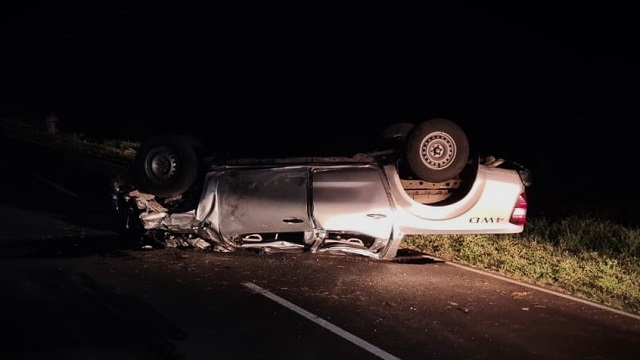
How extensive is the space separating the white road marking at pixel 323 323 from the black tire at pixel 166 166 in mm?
1696

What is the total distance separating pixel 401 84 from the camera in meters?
24.8

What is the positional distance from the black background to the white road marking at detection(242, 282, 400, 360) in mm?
3537

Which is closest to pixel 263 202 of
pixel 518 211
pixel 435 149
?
pixel 435 149

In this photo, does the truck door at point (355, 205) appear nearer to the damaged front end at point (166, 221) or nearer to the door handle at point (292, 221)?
the door handle at point (292, 221)

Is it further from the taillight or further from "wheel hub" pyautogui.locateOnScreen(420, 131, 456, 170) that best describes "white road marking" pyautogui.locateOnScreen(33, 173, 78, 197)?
Answer: the taillight

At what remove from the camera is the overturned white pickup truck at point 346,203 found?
716 cm

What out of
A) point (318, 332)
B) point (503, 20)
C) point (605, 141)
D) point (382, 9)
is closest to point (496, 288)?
point (318, 332)

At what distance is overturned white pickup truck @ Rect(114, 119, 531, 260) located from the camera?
7.16 metres

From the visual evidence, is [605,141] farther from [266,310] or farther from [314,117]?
[266,310]

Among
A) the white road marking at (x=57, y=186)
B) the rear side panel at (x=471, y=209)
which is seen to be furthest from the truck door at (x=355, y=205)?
the white road marking at (x=57, y=186)

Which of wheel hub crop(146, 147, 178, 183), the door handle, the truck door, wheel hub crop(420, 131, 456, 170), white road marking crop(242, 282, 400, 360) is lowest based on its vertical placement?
white road marking crop(242, 282, 400, 360)

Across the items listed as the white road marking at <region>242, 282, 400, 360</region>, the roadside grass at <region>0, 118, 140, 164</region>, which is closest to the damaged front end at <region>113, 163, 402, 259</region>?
the white road marking at <region>242, 282, 400, 360</region>

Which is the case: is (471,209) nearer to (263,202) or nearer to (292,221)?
(292,221)

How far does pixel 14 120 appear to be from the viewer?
28.2m
